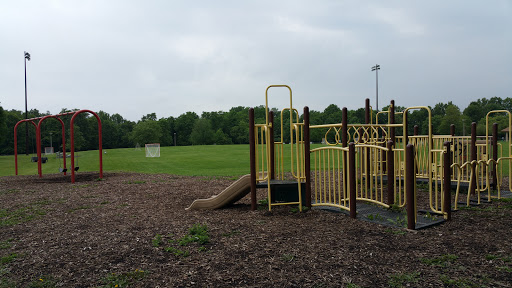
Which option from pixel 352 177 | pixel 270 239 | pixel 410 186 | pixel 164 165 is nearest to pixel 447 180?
pixel 410 186

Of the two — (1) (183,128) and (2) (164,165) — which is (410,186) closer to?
(2) (164,165)

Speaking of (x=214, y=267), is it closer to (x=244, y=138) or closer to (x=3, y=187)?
(x=3, y=187)

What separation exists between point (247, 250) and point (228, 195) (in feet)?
10.2

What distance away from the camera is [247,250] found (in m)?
5.05

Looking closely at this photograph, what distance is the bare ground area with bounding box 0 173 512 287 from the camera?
412 cm

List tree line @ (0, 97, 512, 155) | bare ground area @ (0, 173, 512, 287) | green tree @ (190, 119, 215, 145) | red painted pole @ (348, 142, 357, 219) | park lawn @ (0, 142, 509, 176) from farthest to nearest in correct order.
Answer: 1. green tree @ (190, 119, 215, 145)
2. tree line @ (0, 97, 512, 155)
3. park lawn @ (0, 142, 509, 176)
4. red painted pole @ (348, 142, 357, 219)
5. bare ground area @ (0, 173, 512, 287)

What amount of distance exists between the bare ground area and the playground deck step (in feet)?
0.64

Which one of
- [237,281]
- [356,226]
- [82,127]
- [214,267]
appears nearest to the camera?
[237,281]

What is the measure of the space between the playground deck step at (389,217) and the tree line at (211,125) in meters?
64.5

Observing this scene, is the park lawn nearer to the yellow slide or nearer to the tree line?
the yellow slide

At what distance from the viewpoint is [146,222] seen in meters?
6.88

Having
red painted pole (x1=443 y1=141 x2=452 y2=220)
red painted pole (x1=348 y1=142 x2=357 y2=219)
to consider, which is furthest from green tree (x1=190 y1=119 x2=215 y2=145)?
red painted pole (x1=443 y1=141 x2=452 y2=220)

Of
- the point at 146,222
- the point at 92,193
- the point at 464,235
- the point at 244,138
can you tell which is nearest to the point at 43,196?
the point at 92,193

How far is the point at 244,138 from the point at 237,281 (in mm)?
93961
